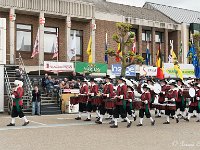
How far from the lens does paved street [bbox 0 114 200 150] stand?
387 inches

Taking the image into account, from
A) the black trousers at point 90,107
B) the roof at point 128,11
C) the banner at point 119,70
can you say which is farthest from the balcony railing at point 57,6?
the black trousers at point 90,107

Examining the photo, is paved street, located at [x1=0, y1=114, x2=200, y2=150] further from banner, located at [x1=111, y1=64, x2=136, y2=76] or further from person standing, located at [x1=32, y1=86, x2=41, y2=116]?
banner, located at [x1=111, y1=64, x2=136, y2=76]

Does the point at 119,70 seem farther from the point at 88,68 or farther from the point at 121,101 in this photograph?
the point at 121,101

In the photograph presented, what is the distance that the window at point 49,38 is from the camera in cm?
3059

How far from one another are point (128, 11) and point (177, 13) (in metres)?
9.75

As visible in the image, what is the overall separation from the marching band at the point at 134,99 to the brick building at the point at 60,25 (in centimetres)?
1143

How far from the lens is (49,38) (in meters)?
31.0

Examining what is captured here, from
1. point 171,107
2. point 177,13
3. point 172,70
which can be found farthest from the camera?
point 177,13

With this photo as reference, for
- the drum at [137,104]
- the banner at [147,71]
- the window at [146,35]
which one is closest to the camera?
the drum at [137,104]

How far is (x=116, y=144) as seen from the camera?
10180 mm

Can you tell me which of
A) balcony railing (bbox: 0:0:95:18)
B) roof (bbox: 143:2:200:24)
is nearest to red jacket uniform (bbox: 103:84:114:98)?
balcony railing (bbox: 0:0:95:18)

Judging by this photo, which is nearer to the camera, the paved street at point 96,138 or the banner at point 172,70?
the paved street at point 96,138

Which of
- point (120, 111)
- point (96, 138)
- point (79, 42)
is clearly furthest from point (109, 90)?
point (79, 42)

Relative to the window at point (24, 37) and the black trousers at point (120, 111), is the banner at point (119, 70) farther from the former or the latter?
the black trousers at point (120, 111)
